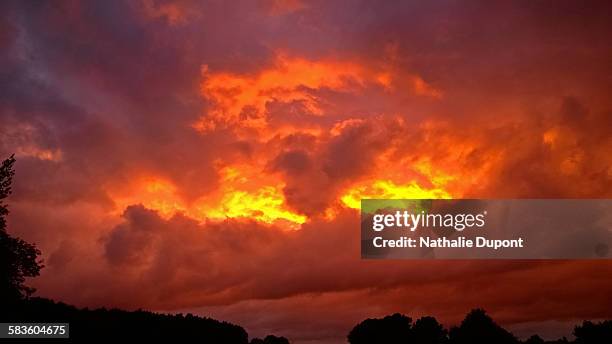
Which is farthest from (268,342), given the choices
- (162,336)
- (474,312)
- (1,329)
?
(1,329)

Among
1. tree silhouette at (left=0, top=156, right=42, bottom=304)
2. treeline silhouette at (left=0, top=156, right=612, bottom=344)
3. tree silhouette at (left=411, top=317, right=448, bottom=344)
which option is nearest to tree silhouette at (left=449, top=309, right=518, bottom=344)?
treeline silhouette at (left=0, top=156, right=612, bottom=344)

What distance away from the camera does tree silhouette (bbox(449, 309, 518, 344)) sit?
90069 millimetres

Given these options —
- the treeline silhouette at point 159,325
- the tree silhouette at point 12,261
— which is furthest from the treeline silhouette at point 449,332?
the tree silhouette at point 12,261

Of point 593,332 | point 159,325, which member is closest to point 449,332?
point 593,332

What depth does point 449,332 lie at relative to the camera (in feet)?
317

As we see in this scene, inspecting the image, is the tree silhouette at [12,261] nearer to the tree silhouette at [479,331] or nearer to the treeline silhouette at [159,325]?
the treeline silhouette at [159,325]

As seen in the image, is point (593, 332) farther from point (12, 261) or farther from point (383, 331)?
point (12, 261)

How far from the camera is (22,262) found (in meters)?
61.9

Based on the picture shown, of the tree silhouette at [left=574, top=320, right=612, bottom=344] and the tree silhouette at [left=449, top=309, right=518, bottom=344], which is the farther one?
the tree silhouette at [left=449, top=309, right=518, bottom=344]

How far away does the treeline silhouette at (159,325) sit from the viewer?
60594mm

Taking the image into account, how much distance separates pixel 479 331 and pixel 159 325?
43044mm

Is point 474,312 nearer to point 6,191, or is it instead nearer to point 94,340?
point 94,340

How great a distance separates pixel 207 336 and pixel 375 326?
111ft

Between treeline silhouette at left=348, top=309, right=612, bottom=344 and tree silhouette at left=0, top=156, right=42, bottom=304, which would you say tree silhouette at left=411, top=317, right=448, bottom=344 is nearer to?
treeline silhouette at left=348, top=309, right=612, bottom=344
